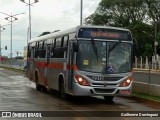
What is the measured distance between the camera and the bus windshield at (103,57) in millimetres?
17031

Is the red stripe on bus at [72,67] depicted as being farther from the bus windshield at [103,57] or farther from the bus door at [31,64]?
the bus door at [31,64]

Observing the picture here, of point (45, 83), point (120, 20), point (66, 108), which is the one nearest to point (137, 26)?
point (120, 20)

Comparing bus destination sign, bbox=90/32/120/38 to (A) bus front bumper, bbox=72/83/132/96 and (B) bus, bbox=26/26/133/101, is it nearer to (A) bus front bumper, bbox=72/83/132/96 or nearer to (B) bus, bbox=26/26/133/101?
(B) bus, bbox=26/26/133/101

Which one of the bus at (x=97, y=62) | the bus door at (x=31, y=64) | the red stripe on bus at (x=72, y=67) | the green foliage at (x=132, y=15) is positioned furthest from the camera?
the green foliage at (x=132, y=15)

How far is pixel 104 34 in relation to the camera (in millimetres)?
17531

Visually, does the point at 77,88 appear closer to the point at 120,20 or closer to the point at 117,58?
the point at 117,58

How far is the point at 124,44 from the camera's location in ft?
58.1

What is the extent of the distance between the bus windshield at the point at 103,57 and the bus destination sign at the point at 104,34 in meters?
0.23

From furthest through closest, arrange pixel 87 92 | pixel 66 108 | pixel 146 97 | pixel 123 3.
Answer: pixel 123 3 < pixel 146 97 < pixel 87 92 < pixel 66 108

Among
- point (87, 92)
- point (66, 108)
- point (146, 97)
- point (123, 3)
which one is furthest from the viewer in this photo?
point (123, 3)

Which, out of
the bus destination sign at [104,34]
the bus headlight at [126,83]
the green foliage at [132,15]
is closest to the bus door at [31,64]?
the bus destination sign at [104,34]

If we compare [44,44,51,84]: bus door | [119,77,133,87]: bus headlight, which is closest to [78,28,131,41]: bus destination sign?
[119,77,133,87]: bus headlight

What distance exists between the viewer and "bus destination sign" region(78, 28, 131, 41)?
17.3 m

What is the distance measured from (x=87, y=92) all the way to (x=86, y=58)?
1314mm
